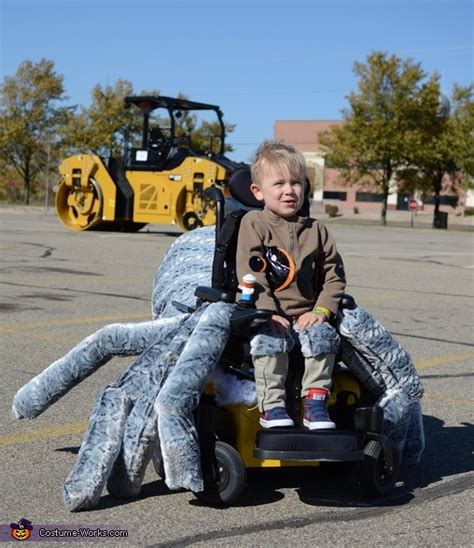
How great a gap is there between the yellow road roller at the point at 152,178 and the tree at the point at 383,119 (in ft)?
92.4

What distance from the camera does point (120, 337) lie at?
195 inches

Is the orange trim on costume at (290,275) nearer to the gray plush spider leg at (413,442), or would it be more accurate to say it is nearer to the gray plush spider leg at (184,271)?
the gray plush spider leg at (184,271)

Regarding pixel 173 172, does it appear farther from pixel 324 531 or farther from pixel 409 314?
pixel 324 531

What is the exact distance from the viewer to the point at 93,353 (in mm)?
4969

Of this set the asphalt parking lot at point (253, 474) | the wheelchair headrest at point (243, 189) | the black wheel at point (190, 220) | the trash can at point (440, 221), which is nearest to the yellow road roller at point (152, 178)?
the black wheel at point (190, 220)

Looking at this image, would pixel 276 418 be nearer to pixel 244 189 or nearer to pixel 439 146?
pixel 244 189

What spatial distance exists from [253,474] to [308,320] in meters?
0.92

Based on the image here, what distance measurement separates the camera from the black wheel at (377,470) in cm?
471

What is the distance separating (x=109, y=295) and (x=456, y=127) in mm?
44621

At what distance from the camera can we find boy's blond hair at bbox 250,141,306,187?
4863mm

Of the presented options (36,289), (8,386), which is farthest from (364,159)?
(8,386)

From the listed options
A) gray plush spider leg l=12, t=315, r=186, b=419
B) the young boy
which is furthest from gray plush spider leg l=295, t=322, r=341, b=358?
gray plush spider leg l=12, t=315, r=186, b=419

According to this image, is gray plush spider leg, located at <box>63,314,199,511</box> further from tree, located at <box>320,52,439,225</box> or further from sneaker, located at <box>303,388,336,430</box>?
tree, located at <box>320,52,439,225</box>

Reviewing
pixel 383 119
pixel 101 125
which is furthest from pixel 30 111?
pixel 383 119
